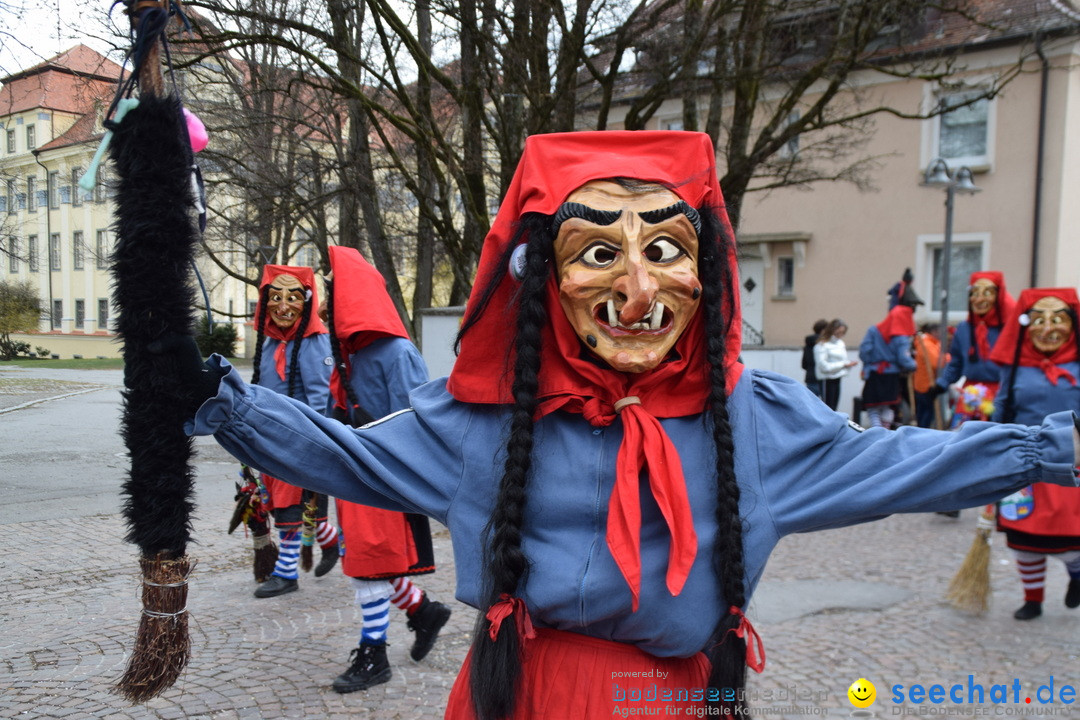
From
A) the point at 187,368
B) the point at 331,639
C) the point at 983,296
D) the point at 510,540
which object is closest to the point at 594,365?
the point at 510,540

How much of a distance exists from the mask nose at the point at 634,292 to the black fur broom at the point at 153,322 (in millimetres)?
933

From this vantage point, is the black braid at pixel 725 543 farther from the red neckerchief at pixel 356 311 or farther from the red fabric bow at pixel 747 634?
the red neckerchief at pixel 356 311

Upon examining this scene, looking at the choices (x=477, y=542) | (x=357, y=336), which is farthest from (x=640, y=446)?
(x=357, y=336)

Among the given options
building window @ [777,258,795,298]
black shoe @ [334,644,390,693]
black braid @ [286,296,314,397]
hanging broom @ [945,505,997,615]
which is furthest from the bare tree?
building window @ [777,258,795,298]

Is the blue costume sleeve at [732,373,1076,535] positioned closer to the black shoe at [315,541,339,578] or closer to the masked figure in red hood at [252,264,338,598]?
the masked figure in red hood at [252,264,338,598]

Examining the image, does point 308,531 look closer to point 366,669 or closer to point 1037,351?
point 366,669

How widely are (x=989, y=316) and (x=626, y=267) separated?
6.27 m

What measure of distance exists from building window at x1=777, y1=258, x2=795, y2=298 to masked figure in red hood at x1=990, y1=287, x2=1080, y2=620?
15.6 m

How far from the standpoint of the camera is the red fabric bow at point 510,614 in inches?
72.1

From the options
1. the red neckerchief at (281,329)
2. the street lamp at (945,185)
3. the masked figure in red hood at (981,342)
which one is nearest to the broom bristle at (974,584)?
the masked figure in red hood at (981,342)

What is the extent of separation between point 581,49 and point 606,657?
7.79 metres

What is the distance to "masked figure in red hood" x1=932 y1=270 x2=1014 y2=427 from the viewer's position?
7.06 metres

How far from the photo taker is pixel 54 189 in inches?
181

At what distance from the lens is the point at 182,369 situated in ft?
5.84
